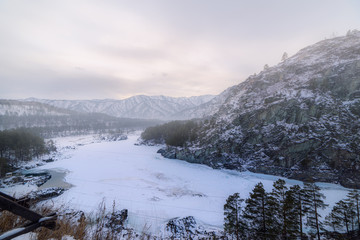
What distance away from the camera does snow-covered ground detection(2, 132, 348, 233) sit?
59.8ft

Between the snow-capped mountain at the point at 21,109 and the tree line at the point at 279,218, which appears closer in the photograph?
the tree line at the point at 279,218

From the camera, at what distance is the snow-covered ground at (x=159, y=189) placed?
1822 cm

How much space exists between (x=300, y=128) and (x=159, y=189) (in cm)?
3745

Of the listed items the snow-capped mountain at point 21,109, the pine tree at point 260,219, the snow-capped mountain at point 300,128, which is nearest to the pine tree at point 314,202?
the pine tree at point 260,219

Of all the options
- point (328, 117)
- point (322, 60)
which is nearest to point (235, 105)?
point (328, 117)

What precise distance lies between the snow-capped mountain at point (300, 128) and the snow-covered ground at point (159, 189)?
4693 millimetres

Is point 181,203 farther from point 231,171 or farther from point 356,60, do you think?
point 356,60

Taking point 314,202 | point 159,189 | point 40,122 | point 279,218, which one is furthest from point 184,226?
point 40,122

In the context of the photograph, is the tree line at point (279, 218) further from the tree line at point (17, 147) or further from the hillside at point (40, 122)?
the hillside at point (40, 122)

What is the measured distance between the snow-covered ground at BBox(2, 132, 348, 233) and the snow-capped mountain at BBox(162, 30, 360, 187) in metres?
4.69

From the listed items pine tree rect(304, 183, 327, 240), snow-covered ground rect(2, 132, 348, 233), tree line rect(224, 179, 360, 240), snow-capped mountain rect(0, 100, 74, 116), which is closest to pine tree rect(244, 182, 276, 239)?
tree line rect(224, 179, 360, 240)

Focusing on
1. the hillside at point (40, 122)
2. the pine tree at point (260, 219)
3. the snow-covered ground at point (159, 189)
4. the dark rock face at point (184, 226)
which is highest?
the hillside at point (40, 122)

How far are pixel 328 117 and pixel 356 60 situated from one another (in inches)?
898

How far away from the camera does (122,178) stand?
30.8 metres
